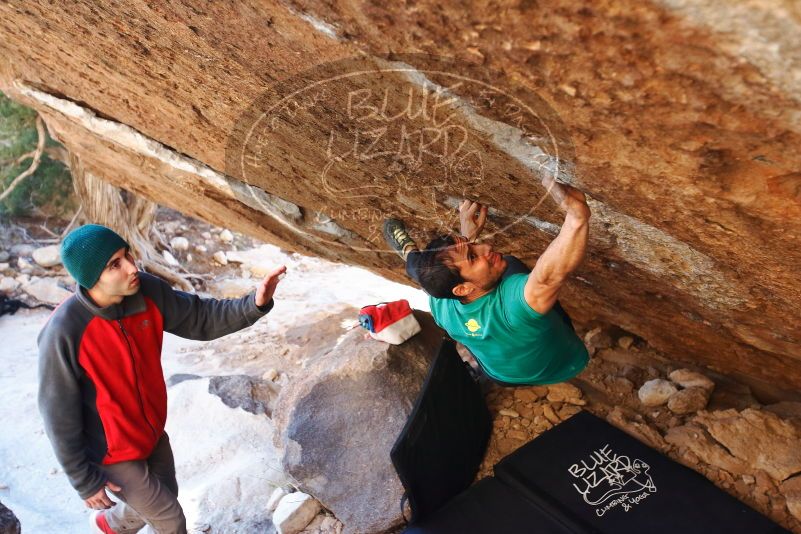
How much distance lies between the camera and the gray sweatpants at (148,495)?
2221 millimetres

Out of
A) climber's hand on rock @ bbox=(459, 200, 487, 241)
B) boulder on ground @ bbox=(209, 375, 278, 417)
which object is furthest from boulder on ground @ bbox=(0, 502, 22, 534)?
climber's hand on rock @ bbox=(459, 200, 487, 241)

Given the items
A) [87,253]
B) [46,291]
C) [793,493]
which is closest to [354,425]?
[87,253]

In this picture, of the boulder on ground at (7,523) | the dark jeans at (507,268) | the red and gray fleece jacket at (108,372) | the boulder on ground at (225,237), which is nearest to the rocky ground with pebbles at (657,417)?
the dark jeans at (507,268)

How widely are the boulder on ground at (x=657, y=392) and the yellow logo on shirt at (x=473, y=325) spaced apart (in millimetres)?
1323

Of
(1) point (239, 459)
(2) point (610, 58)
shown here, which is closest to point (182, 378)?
(1) point (239, 459)

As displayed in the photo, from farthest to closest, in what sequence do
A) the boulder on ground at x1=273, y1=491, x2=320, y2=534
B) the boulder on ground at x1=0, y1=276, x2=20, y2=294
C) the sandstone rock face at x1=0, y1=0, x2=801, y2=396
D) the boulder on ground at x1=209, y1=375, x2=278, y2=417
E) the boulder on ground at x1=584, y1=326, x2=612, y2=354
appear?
the boulder on ground at x1=0, y1=276, x2=20, y2=294, the boulder on ground at x1=209, y1=375, x2=278, y2=417, the boulder on ground at x1=584, y1=326, x2=612, y2=354, the boulder on ground at x1=273, y1=491, x2=320, y2=534, the sandstone rock face at x1=0, y1=0, x2=801, y2=396

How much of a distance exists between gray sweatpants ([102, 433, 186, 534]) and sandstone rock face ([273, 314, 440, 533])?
22.8 inches

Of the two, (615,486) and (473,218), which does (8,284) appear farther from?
(615,486)

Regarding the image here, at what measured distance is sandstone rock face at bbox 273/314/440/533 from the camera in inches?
104

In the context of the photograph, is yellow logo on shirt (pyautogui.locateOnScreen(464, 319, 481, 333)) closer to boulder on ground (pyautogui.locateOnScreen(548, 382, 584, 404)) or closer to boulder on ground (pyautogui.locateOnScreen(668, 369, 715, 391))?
boulder on ground (pyautogui.locateOnScreen(548, 382, 584, 404))

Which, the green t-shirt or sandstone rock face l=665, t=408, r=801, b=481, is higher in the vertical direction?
the green t-shirt

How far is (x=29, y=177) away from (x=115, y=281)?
7.29m

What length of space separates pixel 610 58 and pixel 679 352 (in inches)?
100

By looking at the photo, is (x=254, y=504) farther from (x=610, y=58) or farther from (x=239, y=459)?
(x=610, y=58)
